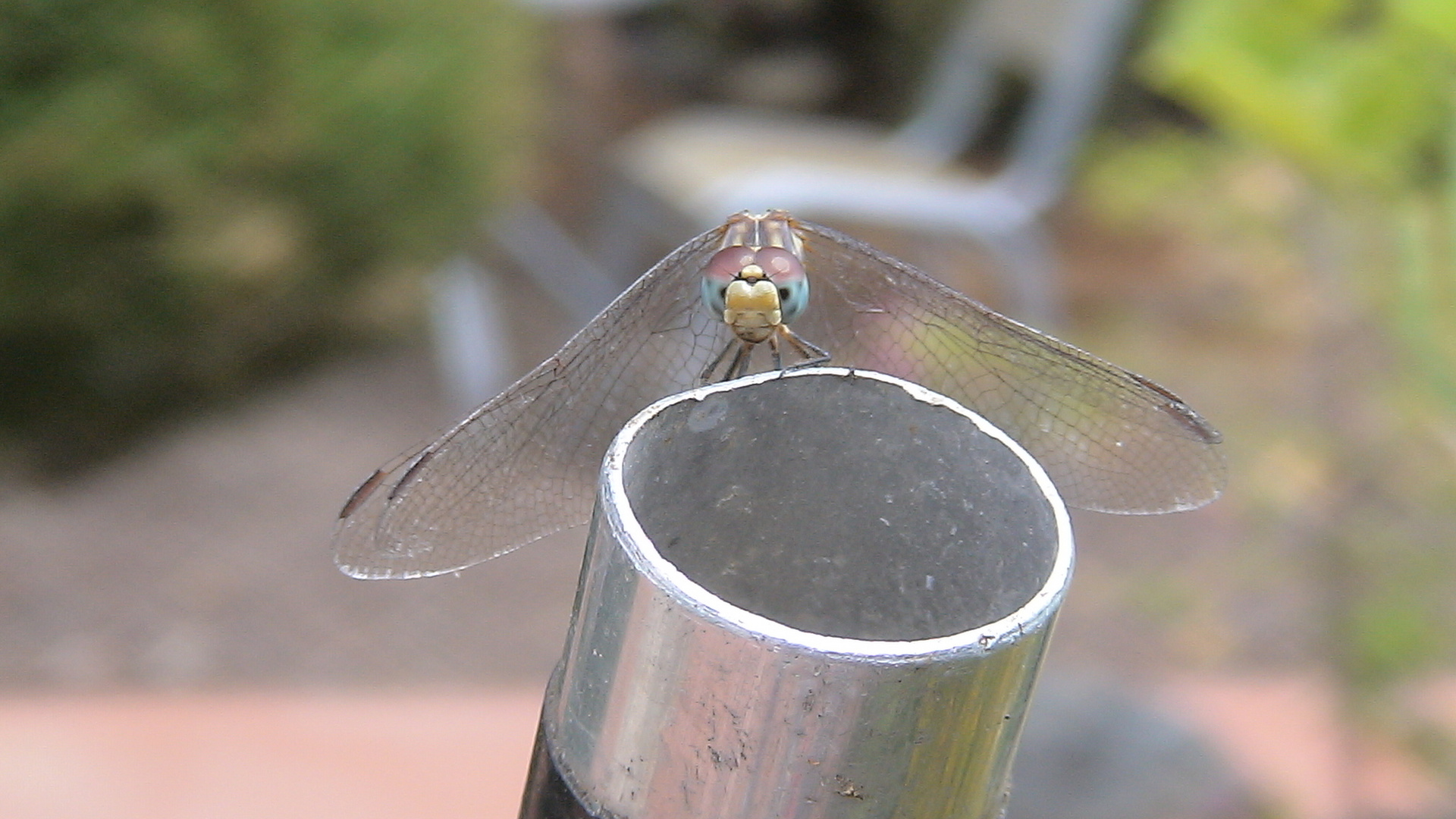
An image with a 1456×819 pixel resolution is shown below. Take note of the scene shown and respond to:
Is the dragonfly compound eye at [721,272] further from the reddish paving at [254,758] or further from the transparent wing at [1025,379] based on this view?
the reddish paving at [254,758]

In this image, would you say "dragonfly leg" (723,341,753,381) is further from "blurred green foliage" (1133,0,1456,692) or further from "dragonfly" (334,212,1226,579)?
"blurred green foliage" (1133,0,1456,692)

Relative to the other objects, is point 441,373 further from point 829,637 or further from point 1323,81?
point 829,637

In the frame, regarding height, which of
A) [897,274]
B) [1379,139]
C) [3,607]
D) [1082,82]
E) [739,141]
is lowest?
[3,607]

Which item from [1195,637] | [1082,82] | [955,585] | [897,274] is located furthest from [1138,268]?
Answer: [955,585]

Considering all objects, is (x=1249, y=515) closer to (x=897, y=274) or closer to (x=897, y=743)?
(x=897, y=274)

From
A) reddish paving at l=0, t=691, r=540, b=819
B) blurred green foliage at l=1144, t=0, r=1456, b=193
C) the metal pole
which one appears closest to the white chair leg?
reddish paving at l=0, t=691, r=540, b=819

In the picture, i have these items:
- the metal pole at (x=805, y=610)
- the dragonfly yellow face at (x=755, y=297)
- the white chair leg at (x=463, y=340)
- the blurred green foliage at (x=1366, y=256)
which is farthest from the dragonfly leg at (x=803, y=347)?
the white chair leg at (x=463, y=340)

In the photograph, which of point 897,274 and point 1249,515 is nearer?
point 897,274
